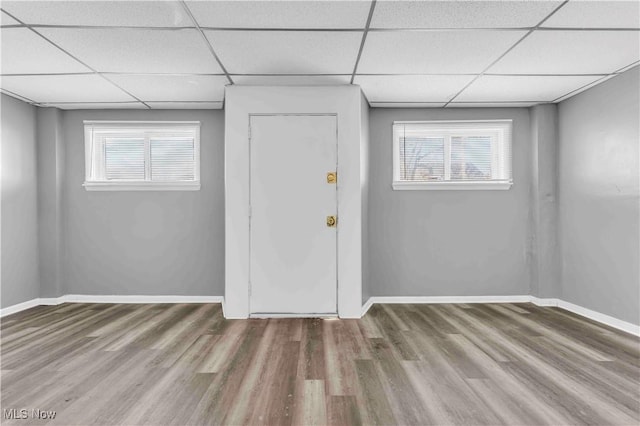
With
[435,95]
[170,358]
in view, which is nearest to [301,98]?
[435,95]

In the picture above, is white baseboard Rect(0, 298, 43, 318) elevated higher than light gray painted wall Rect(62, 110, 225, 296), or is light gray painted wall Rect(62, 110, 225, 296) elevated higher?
light gray painted wall Rect(62, 110, 225, 296)

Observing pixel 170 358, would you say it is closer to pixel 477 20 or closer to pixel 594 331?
pixel 477 20

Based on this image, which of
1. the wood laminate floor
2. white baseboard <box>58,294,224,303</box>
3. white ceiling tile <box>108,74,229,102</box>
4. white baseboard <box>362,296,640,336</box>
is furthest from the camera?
white baseboard <box>58,294,224,303</box>

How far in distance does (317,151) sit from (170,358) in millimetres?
2382

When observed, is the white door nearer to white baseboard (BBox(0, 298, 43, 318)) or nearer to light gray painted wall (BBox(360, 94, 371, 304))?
light gray painted wall (BBox(360, 94, 371, 304))

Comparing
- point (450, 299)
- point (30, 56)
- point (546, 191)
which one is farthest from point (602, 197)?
point (30, 56)

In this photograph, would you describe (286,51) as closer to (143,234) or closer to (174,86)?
(174,86)

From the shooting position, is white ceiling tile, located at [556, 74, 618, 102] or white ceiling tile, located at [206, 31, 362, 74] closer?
white ceiling tile, located at [206, 31, 362, 74]

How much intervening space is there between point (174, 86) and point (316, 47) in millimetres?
1751

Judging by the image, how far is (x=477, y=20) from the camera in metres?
2.63

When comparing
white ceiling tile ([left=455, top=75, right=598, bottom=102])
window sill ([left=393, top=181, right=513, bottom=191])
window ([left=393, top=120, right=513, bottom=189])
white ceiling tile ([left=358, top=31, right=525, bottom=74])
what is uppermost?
white ceiling tile ([left=358, top=31, right=525, bottom=74])

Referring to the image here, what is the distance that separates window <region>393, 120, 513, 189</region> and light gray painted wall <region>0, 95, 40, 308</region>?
4489 millimetres

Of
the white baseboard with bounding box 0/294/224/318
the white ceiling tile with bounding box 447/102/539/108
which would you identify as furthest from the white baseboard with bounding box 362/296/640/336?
the white ceiling tile with bounding box 447/102/539/108

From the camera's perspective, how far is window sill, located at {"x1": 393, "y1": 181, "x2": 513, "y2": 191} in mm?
4797
